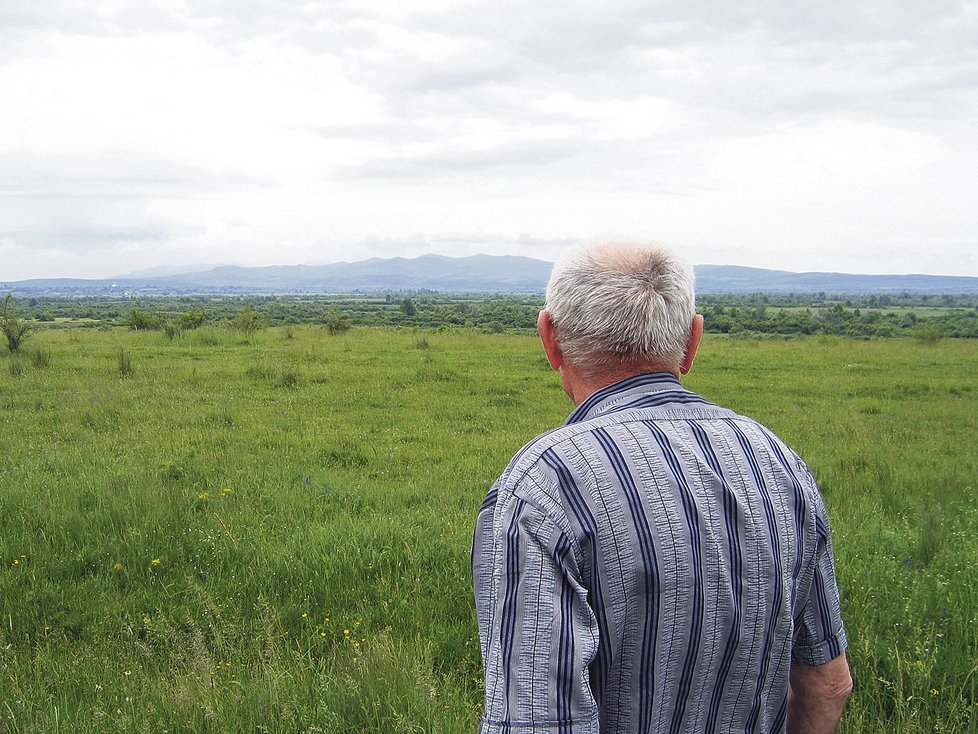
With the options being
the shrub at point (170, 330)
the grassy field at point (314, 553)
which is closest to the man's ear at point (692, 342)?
the grassy field at point (314, 553)

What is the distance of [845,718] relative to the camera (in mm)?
3381

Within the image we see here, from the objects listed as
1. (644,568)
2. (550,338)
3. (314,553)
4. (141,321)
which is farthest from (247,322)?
(644,568)

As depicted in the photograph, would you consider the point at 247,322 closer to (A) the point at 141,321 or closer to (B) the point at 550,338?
(A) the point at 141,321

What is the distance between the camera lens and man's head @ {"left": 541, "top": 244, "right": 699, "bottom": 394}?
1.76m

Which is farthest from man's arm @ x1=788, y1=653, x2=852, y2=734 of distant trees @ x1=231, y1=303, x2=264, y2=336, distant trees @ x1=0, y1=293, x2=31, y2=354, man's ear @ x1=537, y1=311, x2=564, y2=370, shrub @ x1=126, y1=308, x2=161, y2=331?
shrub @ x1=126, y1=308, x2=161, y2=331

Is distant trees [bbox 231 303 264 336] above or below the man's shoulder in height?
below

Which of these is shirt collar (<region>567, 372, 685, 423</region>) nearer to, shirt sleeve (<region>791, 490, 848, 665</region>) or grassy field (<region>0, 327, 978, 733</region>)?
shirt sleeve (<region>791, 490, 848, 665</region>)

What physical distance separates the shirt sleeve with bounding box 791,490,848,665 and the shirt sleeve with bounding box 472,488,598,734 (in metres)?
0.68

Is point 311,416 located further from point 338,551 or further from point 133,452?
point 338,551

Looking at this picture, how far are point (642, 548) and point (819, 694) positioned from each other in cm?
85

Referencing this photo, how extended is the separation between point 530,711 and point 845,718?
8.48 feet

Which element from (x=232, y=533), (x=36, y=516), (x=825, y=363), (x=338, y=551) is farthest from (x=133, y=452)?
(x=825, y=363)

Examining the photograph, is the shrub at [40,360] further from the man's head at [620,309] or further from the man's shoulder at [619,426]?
the man's shoulder at [619,426]

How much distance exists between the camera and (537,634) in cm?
147
